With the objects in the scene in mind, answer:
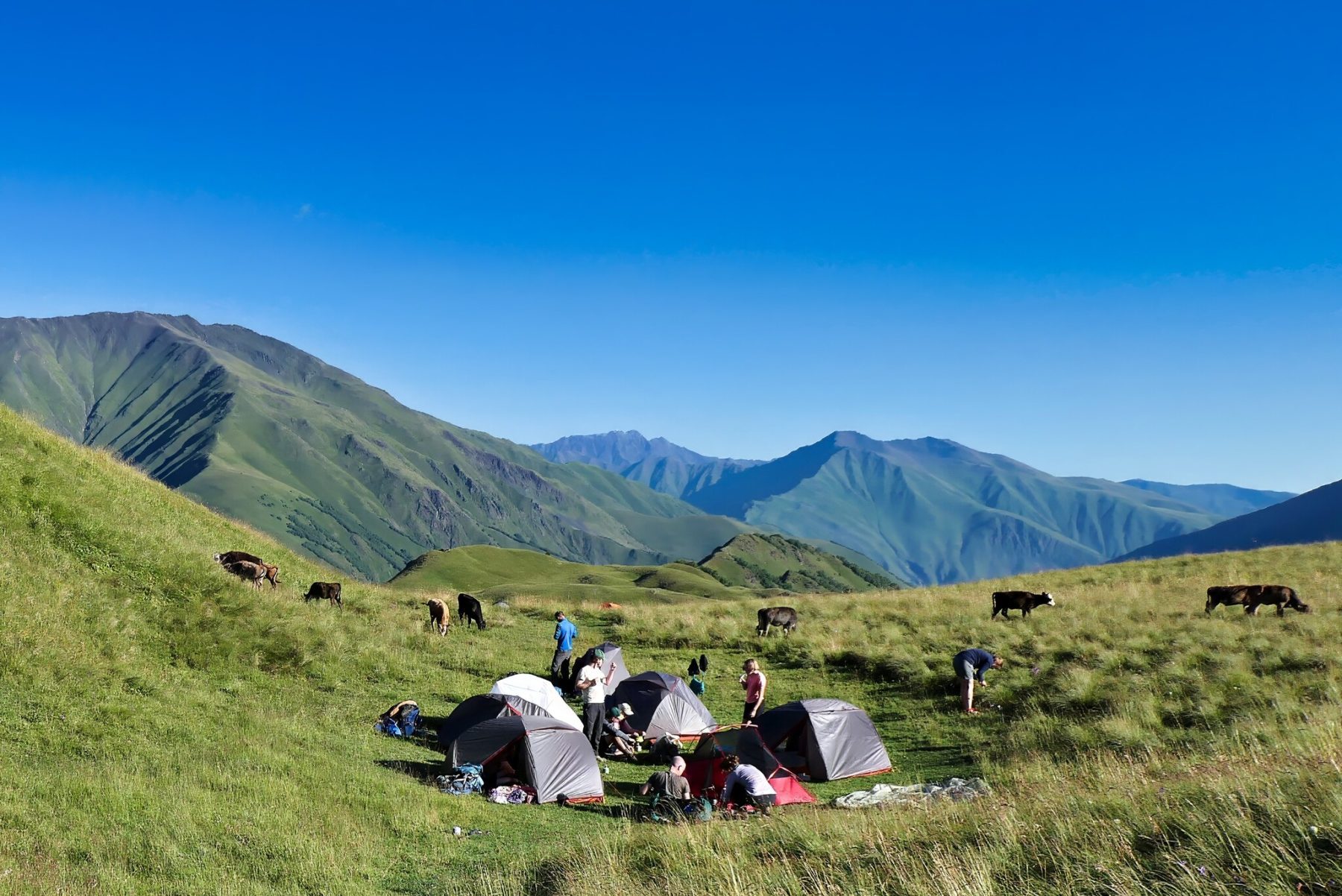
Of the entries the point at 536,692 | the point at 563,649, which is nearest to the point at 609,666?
the point at 563,649

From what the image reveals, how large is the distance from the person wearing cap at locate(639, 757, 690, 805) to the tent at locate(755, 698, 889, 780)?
462 centimetres

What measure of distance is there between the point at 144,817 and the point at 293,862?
2.50 meters

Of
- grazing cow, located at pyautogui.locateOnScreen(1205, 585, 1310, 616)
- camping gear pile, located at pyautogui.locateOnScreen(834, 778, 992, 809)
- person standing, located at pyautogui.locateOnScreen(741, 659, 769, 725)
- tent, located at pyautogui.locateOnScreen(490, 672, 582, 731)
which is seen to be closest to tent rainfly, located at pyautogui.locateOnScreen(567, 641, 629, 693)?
tent, located at pyautogui.locateOnScreen(490, 672, 582, 731)

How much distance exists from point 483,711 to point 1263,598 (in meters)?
27.7

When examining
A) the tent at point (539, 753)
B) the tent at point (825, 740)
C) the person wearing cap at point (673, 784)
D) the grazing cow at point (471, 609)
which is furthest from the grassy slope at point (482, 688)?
the grazing cow at point (471, 609)

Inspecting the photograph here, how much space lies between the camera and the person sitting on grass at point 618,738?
20.5 m

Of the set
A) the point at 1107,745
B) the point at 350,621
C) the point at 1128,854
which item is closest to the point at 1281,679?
the point at 1107,745

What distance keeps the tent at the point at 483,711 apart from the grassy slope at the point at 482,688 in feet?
2.62

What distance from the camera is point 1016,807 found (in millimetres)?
9531

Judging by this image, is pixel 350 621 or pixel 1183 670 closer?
pixel 1183 670

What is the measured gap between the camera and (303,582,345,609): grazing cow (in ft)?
104

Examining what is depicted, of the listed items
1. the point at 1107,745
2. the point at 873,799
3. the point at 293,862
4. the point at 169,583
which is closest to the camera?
the point at 293,862

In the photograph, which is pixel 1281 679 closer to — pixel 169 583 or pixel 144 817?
pixel 144 817

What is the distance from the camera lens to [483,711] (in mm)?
18891
